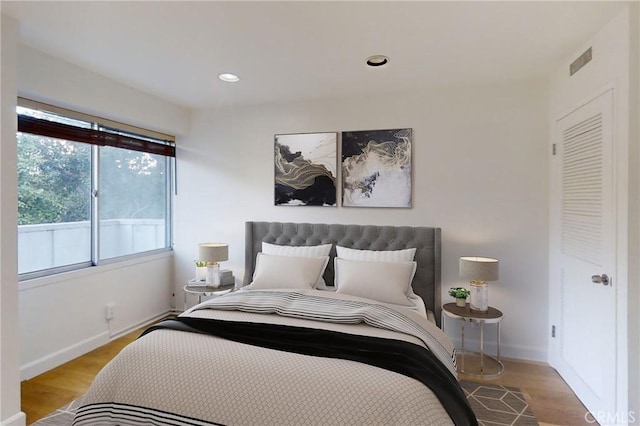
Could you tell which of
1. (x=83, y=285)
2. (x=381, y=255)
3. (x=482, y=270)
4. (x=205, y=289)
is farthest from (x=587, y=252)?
(x=83, y=285)

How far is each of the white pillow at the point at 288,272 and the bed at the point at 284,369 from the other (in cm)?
52

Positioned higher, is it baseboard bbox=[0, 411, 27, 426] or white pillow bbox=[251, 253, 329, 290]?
white pillow bbox=[251, 253, 329, 290]

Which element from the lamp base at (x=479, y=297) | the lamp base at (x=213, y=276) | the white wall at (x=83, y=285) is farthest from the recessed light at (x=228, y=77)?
the lamp base at (x=479, y=297)

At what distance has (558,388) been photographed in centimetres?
261

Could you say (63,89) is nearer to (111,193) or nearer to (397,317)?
(111,193)

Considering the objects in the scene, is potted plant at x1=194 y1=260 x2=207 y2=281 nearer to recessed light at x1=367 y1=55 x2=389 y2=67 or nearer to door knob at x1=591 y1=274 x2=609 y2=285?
recessed light at x1=367 y1=55 x2=389 y2=67

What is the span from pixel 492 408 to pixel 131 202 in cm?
385

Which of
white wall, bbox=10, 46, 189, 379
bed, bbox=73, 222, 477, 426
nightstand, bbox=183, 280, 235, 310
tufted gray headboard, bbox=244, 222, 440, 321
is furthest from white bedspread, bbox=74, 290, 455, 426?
nightstand, bbox=183, 280, 235, 310

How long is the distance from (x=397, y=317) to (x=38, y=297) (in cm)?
284

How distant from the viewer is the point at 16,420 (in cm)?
207

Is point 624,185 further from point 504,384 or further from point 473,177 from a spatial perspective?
point 504,384

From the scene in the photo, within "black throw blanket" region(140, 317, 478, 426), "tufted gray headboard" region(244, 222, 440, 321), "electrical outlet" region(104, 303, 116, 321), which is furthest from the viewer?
"electrical outlet" region(104, 303, 116, 321)

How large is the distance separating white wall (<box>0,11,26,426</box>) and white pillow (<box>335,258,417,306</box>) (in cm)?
219

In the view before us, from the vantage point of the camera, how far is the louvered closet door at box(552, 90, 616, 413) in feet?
6.85
